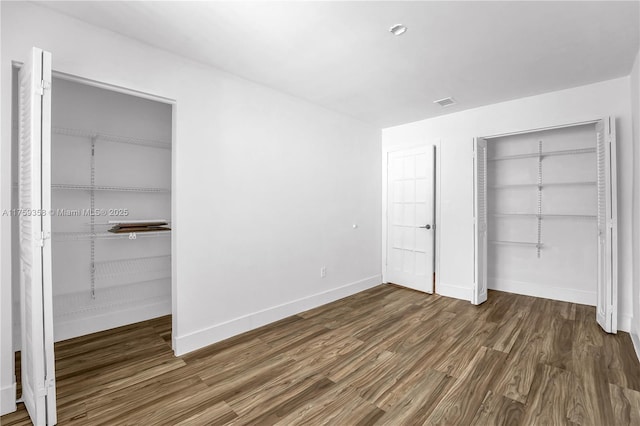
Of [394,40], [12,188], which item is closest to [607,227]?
[394,40]

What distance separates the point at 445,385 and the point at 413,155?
10.9 ft

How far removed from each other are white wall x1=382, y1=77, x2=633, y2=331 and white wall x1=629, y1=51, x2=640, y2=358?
0.16m

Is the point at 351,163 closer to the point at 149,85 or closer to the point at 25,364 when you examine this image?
the point at 149,85

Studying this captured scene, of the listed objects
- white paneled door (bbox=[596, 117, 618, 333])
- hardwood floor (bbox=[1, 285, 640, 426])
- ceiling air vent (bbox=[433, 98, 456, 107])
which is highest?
ceiling air vent (bbox=[433, 98, 456, 107])

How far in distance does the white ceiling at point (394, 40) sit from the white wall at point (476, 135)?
0.71ft

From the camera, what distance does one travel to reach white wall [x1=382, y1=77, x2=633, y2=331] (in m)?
3.07

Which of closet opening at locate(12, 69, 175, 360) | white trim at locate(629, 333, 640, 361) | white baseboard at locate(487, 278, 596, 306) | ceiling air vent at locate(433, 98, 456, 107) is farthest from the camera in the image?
white baseboard at locate(487, 278, 596, 306)

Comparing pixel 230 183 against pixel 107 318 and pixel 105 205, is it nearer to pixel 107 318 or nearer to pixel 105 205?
pixel 105 205

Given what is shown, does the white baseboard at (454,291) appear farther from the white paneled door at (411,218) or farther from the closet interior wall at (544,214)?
the closet interior wall at (544,214)

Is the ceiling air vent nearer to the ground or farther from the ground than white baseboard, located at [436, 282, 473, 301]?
farther from the ground

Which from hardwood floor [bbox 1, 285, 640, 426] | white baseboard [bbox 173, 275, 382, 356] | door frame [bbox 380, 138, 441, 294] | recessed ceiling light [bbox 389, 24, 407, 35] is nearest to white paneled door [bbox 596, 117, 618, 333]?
hardwood floor [bbox 1, 285, 640, 426]

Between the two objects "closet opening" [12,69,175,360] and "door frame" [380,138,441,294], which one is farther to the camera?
"door frame" [380,138,441,294]

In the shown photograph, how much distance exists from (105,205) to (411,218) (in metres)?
4.03

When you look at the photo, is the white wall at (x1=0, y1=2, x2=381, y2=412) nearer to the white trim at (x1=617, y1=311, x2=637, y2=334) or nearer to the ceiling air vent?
the ceiling air vent
